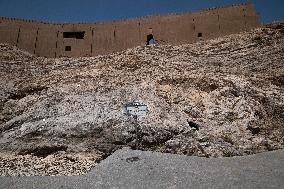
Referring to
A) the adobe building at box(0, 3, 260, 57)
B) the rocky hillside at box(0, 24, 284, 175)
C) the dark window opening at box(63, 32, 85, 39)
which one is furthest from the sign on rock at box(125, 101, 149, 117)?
the dark window opening at box(63, 32, 85, 39)

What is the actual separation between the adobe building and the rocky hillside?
17.1ft

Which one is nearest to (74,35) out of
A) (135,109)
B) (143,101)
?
(143,101)

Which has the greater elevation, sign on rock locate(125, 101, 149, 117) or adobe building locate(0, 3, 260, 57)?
adobe building locate(0, 3, 260, 57)

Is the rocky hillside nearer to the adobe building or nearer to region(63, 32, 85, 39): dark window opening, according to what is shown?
the adobe building

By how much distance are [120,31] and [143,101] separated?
1354cm

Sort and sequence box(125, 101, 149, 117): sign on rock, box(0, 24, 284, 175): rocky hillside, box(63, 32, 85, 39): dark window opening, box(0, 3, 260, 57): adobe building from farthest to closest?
box(63, 32, 85, 39): dark window opening → box(0, 3, 260, 57): adobe building → box(0, 24, 284, 175): rocky hillside → box(125, 101, 149, 117): sign on rock

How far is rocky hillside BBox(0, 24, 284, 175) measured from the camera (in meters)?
11.8

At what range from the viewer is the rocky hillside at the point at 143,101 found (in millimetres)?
11812

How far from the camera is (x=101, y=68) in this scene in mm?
17844

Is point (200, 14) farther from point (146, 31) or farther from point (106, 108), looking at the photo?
point (106, 108)

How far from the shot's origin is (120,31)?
2662 centimetres

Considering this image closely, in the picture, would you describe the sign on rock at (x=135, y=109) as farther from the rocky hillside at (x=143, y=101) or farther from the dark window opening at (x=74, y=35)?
the dark window opening at (x=74, y=35)

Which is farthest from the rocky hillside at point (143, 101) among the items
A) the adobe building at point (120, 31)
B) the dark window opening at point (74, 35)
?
the dark window opening at point (74, 35)

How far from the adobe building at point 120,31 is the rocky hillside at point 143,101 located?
5201 mm
